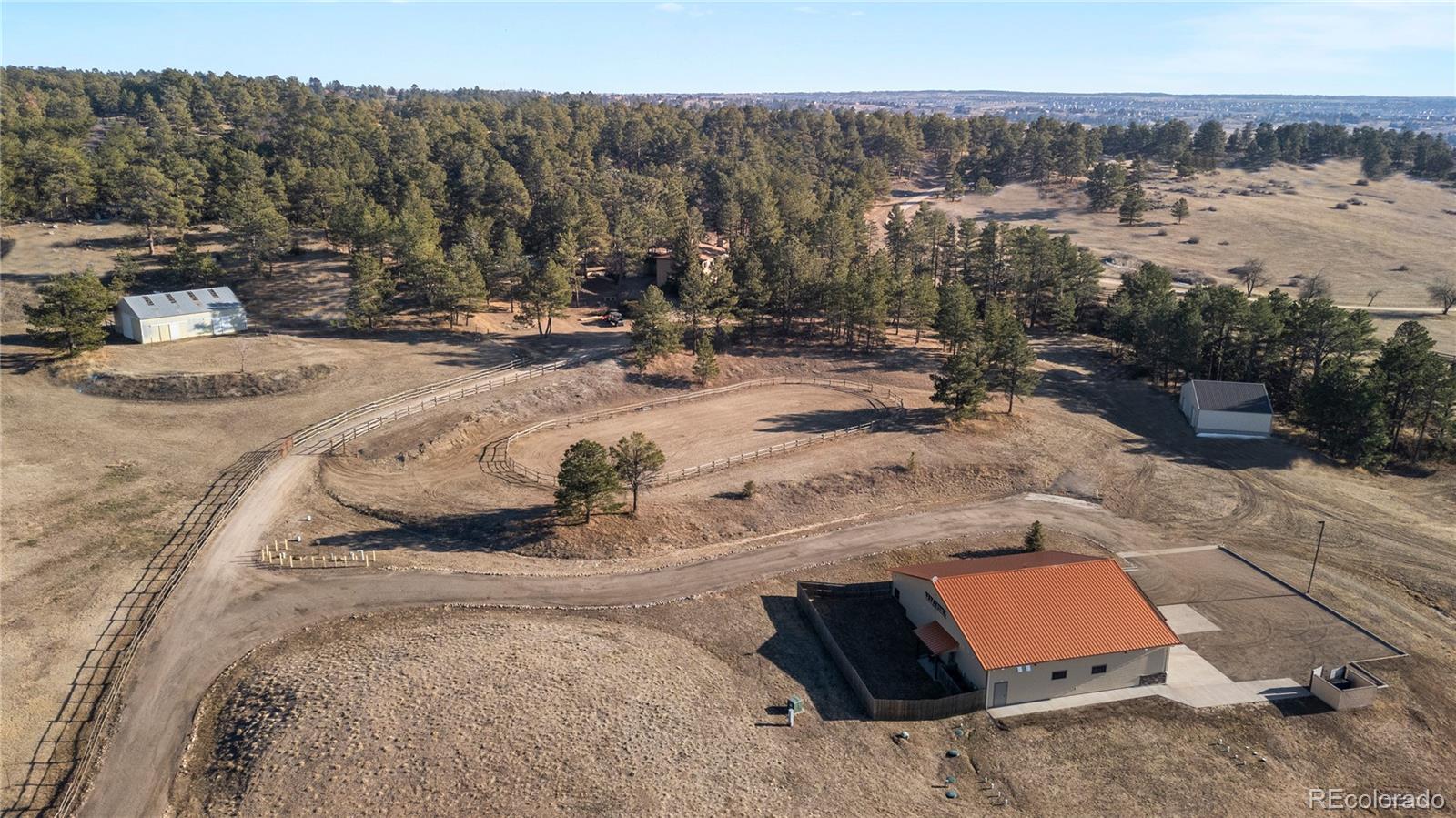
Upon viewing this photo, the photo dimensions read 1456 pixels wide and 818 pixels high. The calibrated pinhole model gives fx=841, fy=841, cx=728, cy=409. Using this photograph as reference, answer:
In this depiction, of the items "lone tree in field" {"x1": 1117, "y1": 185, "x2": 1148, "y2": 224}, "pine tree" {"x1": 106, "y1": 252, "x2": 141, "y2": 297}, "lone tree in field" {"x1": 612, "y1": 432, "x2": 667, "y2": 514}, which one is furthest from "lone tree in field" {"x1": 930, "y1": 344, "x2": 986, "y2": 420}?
"lone tree in field" {"x1": 1117, "y1": 185, "x2": 1148, "y2": 224}

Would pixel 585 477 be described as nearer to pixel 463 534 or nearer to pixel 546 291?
pixel 463 534

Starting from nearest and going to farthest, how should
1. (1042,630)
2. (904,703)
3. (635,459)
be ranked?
(904,703), (1042,630), (635,459)

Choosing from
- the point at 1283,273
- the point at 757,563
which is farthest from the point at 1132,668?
the point at 1283,273

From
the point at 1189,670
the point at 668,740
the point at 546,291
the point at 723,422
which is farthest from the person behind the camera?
the point at 546,291

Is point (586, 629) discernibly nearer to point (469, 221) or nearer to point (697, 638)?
point (697, 638)

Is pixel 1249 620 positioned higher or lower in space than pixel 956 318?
lower

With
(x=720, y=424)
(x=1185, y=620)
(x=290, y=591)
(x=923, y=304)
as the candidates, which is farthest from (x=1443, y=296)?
(x=290, y=591)

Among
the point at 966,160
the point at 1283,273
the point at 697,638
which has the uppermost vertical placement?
the point at 966,160
